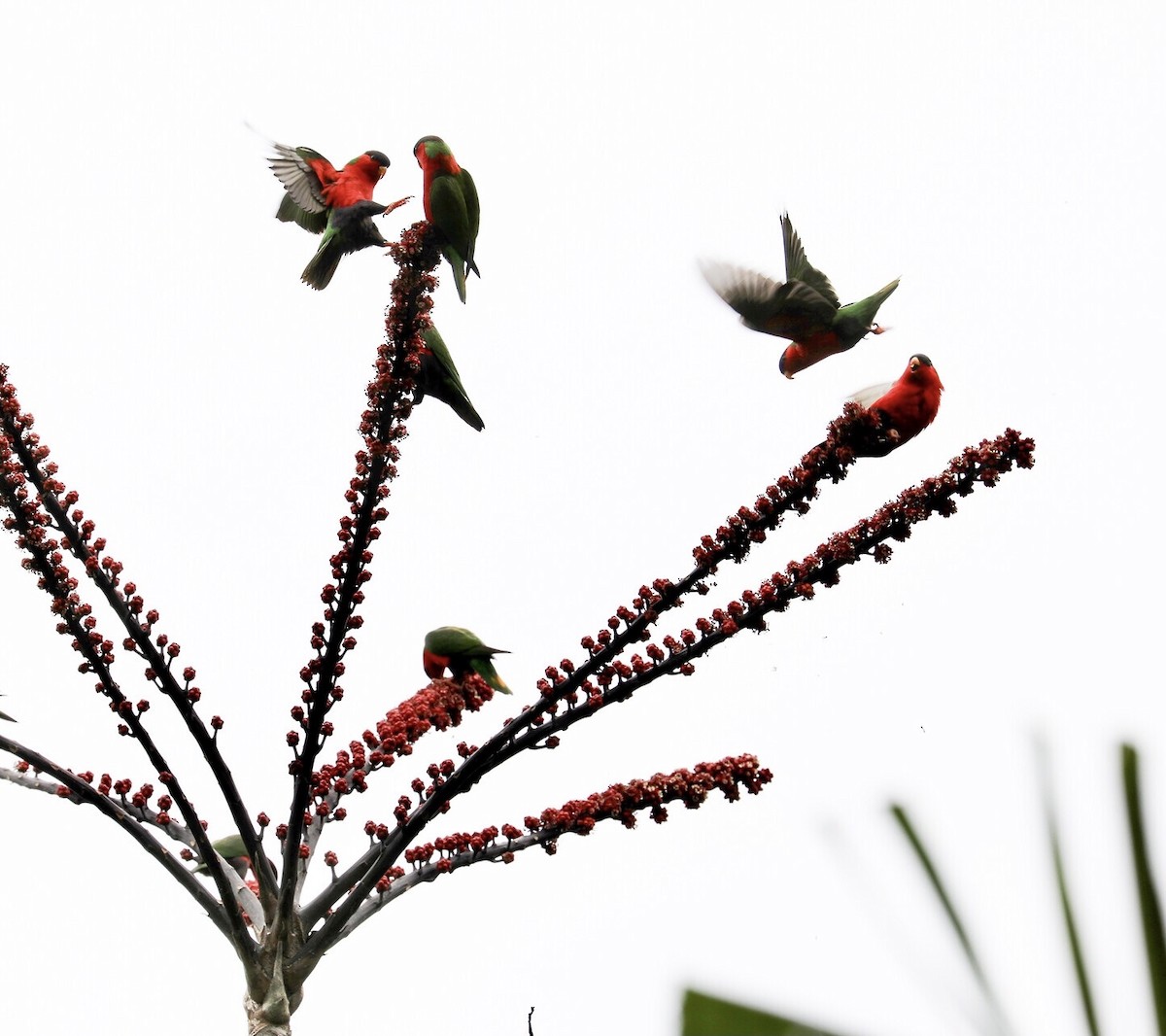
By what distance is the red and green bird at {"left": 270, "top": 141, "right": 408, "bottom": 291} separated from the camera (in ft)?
12.5

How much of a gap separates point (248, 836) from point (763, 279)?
216 centimetres

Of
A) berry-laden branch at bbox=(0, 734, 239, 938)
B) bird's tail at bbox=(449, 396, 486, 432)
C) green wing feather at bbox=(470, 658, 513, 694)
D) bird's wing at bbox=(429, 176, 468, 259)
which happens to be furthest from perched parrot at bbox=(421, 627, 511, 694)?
bird's wing at bbox=(429, 176, 468, 259)

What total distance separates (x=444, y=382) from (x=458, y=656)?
1038mm

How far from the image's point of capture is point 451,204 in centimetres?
319

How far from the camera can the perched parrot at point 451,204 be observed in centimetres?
318

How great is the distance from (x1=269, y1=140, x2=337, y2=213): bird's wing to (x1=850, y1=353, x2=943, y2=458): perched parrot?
2.03 meters

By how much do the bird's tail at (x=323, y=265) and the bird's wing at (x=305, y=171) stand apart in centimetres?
20

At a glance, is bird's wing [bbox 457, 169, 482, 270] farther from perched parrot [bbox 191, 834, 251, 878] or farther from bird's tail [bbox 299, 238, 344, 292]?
perched parrot [bbox 191, 834, 251, 878]

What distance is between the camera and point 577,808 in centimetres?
308

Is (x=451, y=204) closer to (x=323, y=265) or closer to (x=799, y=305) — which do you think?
(x=323, y=265)

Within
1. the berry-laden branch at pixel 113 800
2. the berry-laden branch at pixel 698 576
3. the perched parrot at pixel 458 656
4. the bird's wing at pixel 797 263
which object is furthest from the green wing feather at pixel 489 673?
the bird's wing at pixel 797 263

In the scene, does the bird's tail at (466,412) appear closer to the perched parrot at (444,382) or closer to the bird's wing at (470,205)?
the perched parrot at (444,382)

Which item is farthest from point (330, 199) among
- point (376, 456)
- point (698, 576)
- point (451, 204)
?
point (698, 576)

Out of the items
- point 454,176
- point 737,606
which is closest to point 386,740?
point 737,606
